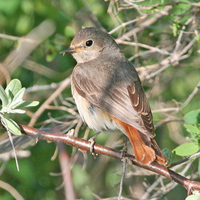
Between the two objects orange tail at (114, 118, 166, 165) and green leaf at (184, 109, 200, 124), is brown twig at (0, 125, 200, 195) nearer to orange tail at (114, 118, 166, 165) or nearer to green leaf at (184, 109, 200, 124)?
orange tail at (114, 118, 166, 165)

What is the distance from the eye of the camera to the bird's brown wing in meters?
3.56

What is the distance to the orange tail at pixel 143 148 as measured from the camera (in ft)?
9.88

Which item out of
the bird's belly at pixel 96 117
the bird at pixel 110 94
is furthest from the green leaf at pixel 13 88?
the bird's belly at pixel 96 117

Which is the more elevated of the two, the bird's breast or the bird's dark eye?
the bird's dark eye

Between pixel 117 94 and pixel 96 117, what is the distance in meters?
0.31

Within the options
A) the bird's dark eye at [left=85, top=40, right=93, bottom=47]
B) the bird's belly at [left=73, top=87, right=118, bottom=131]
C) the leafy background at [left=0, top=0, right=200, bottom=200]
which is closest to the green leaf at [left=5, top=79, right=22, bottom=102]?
the bird's belly at [left=73, top=87, right=118, bottom=131]

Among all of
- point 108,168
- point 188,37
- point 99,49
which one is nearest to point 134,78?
point 99,49

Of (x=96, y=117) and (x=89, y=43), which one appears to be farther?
(x=89, y=43)

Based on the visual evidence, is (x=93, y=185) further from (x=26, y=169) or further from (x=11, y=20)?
(x=11, y=20)

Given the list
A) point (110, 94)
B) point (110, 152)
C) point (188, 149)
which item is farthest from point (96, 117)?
point (188, 149)

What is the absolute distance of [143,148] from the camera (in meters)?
3.19

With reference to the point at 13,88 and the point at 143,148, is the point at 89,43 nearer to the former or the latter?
the point at 143,148

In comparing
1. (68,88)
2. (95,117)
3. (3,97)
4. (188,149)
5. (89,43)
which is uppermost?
(3,97)

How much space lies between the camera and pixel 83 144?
312cm
